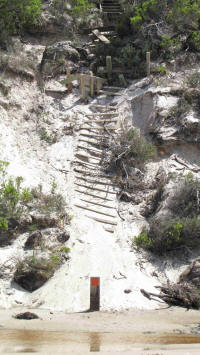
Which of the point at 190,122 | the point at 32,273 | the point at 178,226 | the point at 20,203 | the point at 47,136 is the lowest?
the point at 32,273

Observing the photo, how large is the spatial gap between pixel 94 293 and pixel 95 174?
4.50 metres

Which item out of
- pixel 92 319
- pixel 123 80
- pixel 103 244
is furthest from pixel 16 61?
pixel 92 319

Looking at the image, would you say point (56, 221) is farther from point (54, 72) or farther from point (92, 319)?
point (54, 72)

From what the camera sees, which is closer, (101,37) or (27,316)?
(27,316)

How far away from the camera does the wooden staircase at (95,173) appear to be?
30.5 feet

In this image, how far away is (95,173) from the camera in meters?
10.4

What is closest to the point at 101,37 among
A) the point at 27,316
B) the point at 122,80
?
the point at 122,80

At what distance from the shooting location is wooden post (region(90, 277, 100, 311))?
632 centimetres

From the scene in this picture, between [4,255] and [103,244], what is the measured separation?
214cm

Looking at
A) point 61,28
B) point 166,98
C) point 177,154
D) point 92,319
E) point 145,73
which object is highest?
point 61,28

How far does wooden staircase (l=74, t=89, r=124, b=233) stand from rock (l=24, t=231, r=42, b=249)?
5.38 ft

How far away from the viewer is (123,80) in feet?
43.3

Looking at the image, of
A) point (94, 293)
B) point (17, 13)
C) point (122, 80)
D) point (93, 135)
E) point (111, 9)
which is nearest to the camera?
point (94, 293)

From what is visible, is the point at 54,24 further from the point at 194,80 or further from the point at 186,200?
the point at 186,200
